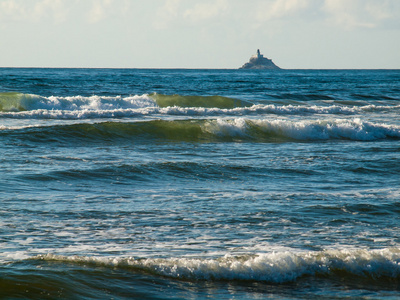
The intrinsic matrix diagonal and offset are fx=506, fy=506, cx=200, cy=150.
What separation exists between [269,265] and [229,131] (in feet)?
36.1

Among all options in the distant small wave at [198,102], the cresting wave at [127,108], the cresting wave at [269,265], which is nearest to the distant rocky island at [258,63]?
the distant small wave at [198,102]

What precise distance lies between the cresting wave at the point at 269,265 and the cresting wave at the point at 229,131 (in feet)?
30.8

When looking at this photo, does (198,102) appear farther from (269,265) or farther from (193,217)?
(269,265)

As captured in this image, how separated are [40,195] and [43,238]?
2.03 meters

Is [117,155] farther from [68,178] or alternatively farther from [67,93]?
[67,93]

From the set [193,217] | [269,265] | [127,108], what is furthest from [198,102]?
[269,265]

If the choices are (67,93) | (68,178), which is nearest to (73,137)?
(68,178)

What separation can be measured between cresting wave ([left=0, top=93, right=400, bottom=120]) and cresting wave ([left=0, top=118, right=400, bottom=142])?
12.9 ft

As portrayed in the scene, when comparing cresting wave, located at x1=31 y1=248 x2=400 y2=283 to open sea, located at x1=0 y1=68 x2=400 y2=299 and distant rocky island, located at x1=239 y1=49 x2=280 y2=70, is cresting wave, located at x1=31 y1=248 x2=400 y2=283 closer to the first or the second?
open sea, located at x1=0 y1=68 x2=400 y2=299

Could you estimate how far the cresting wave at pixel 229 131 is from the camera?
1412cm

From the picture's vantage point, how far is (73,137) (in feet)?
43.7

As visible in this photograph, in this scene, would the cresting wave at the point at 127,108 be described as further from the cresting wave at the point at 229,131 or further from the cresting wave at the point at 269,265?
the cresting wave at the point at 269,265

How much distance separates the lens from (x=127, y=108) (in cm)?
2291

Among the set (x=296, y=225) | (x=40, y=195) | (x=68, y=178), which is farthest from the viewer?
(x=68, y=178)
